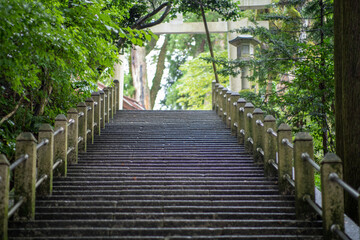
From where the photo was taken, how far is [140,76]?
28.7m

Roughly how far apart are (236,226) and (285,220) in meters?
0.64

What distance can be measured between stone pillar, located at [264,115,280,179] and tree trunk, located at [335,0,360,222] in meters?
1.55

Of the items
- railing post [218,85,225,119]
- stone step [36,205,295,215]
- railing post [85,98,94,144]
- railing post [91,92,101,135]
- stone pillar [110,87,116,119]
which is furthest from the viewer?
stone pillar [110,87,116,119]

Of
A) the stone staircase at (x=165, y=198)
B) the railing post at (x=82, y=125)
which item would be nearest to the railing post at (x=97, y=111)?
the stone staircase at (x=165, y=198)

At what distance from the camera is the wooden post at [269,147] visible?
7309 millimetres

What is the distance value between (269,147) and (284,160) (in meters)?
0.89

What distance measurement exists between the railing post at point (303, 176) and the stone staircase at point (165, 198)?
0.19 metres

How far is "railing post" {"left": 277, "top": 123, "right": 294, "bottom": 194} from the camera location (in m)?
6.43

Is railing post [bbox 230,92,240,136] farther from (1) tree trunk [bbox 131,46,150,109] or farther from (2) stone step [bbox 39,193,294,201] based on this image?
(1) tree trunk [bbox 131,46,150,109]

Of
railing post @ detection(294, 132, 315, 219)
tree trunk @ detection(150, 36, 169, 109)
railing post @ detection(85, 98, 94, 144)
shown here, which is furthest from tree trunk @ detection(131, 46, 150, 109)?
railing post @ detection(294, 132, 315, 219)

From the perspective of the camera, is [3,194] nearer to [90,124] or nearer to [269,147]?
[269,147]

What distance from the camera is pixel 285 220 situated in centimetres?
552

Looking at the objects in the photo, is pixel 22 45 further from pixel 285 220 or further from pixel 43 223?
pixel 285 220

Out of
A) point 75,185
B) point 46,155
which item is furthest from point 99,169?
point 46,155
